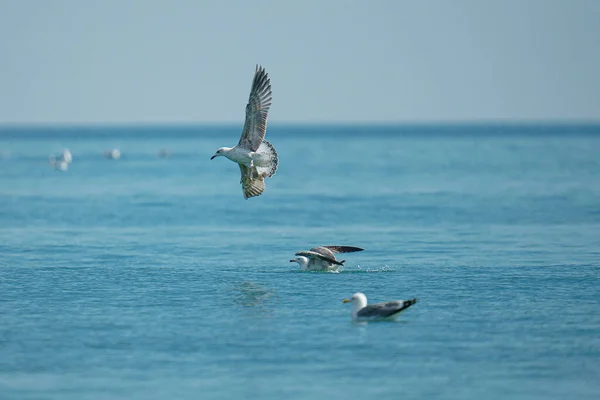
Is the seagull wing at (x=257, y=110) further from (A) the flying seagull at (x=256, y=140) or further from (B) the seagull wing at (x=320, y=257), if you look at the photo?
(B) the seagull wing at (x=320, y=257)

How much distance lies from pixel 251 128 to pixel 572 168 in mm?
51601

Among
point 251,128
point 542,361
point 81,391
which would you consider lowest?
point 81,391

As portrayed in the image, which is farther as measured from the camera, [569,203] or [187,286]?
[569,203]

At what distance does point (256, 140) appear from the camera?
2381cm

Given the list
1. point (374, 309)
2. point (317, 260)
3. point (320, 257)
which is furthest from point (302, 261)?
point (374, 309)

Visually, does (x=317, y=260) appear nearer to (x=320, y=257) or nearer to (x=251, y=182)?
(x=320, y=257)

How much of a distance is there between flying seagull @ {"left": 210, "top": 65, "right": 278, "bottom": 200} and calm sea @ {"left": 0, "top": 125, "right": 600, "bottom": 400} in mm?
2580

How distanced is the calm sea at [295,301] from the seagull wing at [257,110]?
3.19 metres

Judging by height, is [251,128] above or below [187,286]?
above

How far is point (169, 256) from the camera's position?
98.0ft

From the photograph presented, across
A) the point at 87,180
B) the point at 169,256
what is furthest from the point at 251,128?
the point at 87,180

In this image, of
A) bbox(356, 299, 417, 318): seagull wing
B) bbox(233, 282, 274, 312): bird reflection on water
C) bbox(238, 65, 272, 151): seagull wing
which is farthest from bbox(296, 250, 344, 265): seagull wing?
bbox(356, 299, 417, 318): seagull wing

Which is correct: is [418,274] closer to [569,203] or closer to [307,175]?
[569,203]

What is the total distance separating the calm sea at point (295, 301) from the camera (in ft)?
54.0
